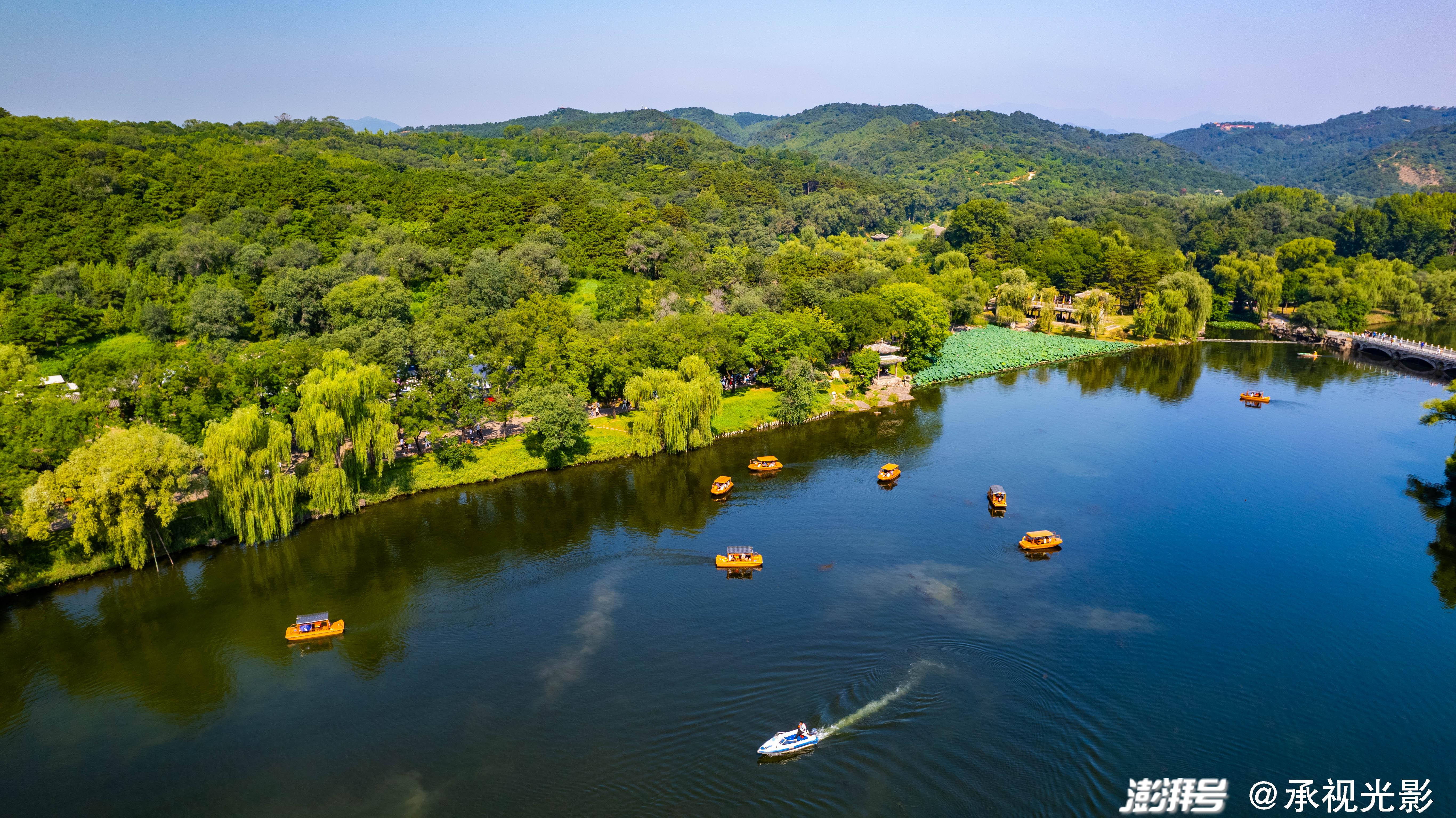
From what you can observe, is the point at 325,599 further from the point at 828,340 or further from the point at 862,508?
the point at 828,340

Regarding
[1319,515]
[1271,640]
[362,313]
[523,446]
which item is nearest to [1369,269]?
[1319,515]

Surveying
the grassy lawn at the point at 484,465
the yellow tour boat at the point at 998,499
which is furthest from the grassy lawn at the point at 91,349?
the yellow tour boat at the point at 998,499

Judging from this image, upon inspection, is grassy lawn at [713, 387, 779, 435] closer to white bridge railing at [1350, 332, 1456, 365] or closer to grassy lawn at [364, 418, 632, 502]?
grassy lawn at [364, 418, 632, 502]

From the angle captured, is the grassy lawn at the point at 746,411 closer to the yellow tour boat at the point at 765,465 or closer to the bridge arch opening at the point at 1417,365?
the yellow tour boat at the point at 765,465

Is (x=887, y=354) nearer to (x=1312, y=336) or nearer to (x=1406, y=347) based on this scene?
(x=1406, y=347)

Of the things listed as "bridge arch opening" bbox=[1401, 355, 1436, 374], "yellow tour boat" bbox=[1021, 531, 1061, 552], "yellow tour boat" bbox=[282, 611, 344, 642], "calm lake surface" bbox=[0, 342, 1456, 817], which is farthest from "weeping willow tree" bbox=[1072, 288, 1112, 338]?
"yellow tour boat" bbox=[282, 611, 344, 642]

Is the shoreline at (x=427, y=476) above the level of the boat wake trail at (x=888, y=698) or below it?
above

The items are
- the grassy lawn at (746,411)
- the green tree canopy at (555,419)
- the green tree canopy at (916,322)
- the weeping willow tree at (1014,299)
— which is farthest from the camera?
the weeping willow tree at (1014,299)
